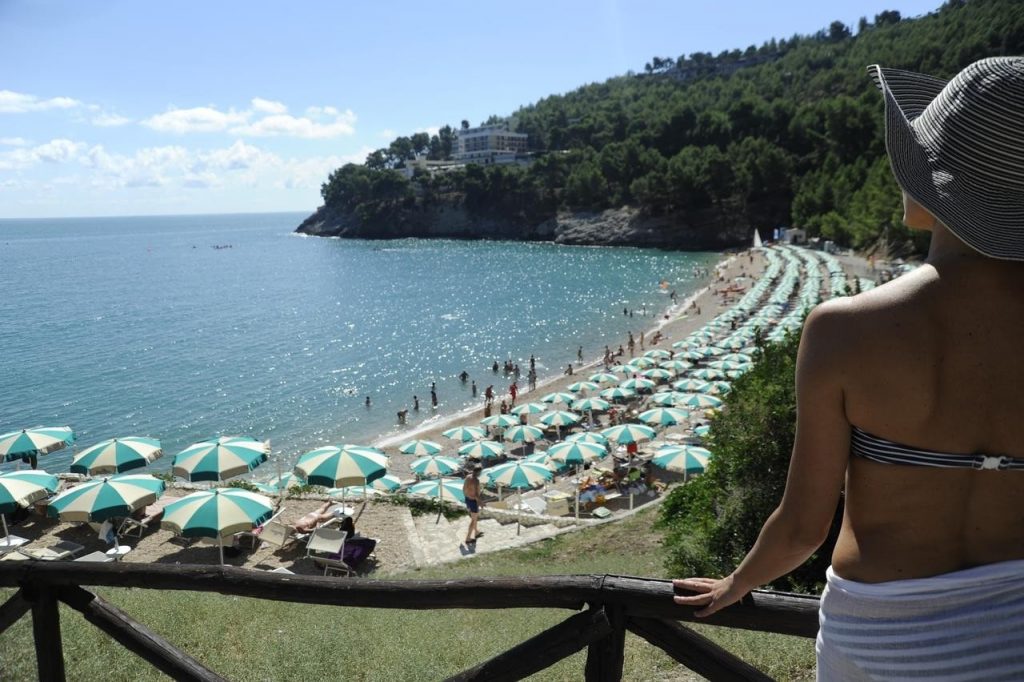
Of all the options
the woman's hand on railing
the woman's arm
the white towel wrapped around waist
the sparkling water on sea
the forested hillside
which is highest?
the forested hillside

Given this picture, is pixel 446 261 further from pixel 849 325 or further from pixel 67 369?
pixel 849 325

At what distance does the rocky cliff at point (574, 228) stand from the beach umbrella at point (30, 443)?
286ft

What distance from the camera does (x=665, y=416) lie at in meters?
21.9

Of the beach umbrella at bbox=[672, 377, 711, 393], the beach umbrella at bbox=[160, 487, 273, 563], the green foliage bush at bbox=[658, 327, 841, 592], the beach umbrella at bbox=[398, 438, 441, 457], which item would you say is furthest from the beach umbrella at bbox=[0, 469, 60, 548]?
the beach umbrella at bbox=[672, 377, 711, 393]

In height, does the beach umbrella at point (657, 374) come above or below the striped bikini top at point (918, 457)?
below

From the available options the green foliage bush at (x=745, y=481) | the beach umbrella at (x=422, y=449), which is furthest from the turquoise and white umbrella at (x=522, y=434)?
the green foliage bush at (x=745, y=481)

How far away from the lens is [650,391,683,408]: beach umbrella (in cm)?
2328

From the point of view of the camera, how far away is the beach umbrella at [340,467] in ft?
46.6

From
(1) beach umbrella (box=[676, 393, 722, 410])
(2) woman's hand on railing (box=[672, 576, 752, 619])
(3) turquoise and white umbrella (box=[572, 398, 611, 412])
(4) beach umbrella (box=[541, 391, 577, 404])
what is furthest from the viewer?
(4) beach umbrella (box=[541, 391, 577, 404])

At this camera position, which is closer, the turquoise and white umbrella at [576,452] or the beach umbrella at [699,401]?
the turquoise and white umbrella at [576,452]

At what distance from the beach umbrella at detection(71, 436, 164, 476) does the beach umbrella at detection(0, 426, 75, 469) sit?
8.38 ft

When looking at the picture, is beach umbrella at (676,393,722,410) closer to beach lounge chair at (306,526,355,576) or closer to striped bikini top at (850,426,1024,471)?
beach lounge chair at (306,526,355,576)

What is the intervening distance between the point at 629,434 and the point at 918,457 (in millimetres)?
18668

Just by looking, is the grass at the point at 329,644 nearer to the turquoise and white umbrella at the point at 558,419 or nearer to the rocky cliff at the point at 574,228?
the turquoise and white umbrella at the point at 558,419
